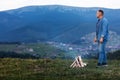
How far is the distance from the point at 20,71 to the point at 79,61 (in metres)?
4.10

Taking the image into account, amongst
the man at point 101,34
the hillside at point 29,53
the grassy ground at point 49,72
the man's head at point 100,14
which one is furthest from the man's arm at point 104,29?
the hillside at point 29,53

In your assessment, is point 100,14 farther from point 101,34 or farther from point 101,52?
point 101,52

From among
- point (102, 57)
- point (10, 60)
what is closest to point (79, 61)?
point (102, 57)

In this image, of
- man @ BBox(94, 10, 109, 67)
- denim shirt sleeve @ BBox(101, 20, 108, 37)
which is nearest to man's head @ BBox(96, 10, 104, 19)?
man @ BBox(94, 10, 109, 67)

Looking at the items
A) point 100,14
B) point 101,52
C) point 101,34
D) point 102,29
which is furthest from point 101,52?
point 100,14

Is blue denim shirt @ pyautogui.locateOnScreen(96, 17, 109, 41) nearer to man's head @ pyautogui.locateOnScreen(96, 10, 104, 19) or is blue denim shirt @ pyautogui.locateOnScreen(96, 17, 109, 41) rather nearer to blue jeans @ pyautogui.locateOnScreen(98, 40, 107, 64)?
man's head @ pyautogui.locateOnScreen(96, 10, 104, 19)

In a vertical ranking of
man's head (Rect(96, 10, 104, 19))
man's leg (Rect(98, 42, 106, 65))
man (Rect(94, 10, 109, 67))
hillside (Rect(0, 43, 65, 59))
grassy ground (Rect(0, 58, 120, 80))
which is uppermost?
hillside (Rect(0, 43, 65, 59))

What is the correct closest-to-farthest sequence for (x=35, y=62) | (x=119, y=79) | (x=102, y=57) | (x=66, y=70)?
(x=119, y=79) → (x=66, y=70) → (x=102, y=57) → (x=35, y=62)

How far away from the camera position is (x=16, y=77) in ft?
66.6

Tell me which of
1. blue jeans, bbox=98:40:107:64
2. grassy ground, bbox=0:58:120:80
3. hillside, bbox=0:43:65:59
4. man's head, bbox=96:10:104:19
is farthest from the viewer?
hillside, bbox=0:43:65:59

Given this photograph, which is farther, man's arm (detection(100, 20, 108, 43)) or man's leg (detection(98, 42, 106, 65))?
man's leg (detection(98, 42, 106, 65))

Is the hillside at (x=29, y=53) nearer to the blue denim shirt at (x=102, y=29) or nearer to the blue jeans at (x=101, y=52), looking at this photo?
the blue jeans at (x=101, y=52)

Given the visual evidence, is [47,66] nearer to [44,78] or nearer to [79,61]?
[79,61]

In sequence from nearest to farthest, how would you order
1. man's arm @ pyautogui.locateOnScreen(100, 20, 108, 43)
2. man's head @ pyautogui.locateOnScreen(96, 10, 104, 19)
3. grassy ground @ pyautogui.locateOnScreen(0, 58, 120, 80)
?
grassy ground @ pyautogui.locateOnScreen(0, 58, 120, 80)
man's arm @ pyautogui.locateOnScreen(100, 20, 108, 43)
man's head @ pyautogui.locateOnScreen(96, 10, 104, 19)
